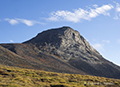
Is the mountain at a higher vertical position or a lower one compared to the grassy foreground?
higher

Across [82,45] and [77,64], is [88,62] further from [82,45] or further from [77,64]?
[82,45]

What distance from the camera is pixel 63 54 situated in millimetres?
83625

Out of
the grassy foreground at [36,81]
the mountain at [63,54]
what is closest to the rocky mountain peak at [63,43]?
the mountain at [63,54]

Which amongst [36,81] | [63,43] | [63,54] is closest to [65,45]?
[63,43]

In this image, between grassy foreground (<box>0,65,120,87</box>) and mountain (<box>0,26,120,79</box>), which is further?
mountain (<box>0,26,120,79</box>)

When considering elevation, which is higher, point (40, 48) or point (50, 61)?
point (40, 48)

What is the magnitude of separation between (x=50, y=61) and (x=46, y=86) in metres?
49.9

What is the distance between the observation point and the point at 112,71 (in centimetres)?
7719

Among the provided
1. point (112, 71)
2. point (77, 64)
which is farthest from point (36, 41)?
point (112, 71)

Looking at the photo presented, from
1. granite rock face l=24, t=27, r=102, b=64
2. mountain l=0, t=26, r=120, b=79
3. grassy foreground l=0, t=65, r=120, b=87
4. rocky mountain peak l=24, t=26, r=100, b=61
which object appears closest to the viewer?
grassy foreground l=0, t=65, r=120, b=87

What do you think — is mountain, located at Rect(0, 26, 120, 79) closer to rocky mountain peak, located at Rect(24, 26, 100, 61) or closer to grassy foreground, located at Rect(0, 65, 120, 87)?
rocky mountain peak, located at Rect(24, 26, 100, 61)

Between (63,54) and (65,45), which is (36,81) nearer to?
(63,54)

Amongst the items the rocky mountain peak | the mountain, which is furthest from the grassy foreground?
the rocky mountain peak

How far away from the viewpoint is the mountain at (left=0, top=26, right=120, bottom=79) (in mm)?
67062
